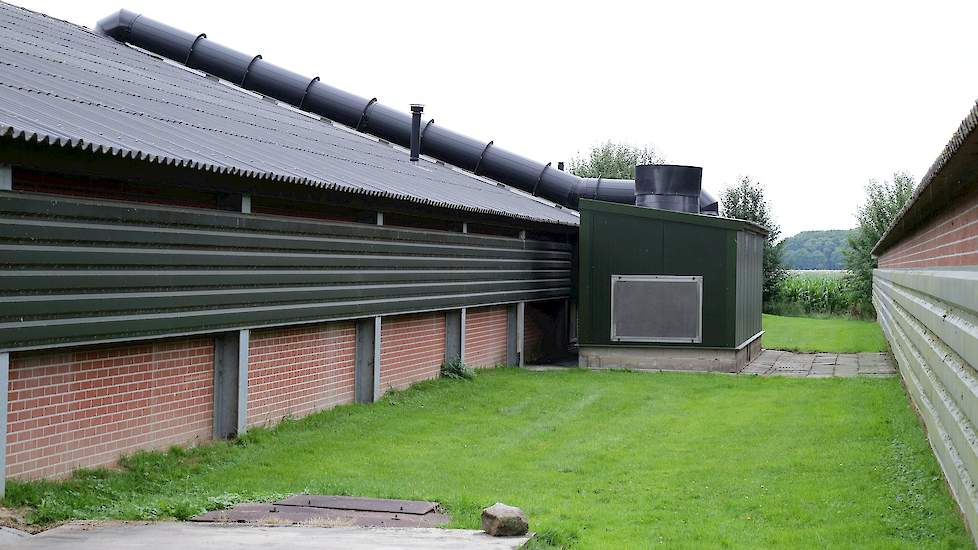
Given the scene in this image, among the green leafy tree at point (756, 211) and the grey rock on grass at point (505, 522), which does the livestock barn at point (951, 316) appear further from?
the green leafy tree at point (756, 211)

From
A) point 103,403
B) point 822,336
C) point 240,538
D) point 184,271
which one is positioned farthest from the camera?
point 822,336

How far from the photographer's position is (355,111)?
86.1 ft

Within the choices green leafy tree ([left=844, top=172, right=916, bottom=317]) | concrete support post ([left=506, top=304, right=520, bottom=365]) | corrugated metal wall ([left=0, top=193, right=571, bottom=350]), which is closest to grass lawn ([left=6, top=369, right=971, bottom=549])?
corrugated metal wall ([left=0, top=193, right=571, bottom=350])

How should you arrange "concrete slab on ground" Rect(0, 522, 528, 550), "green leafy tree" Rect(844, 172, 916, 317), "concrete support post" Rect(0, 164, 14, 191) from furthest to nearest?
"green leafy tree" Rect(844, 172, 916, 317), "concrete support post" Rect(0, 164, 14, 191), "concrete slab on ground" Rect(0, 522, 528, 550)

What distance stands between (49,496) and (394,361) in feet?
25.0

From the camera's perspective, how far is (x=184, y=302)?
10328 mm

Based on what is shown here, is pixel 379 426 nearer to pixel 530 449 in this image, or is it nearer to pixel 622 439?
pixel 530 449

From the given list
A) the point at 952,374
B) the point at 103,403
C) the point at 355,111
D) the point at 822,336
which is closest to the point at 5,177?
the point at 103,403

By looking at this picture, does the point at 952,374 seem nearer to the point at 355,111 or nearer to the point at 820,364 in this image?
the point at 820,364

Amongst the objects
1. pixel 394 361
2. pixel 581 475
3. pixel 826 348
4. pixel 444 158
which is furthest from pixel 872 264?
pixel 581 475

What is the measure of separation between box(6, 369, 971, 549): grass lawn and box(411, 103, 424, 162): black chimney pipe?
27.6ft

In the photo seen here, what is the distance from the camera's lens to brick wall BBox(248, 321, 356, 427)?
1203 cm

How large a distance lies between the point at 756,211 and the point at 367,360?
111ft

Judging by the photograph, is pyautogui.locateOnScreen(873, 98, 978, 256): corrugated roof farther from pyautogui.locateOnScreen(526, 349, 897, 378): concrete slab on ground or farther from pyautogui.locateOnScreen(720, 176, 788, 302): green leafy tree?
pyautogui.locateOnScreen(720, 176, 788, 302): green leafy tree
